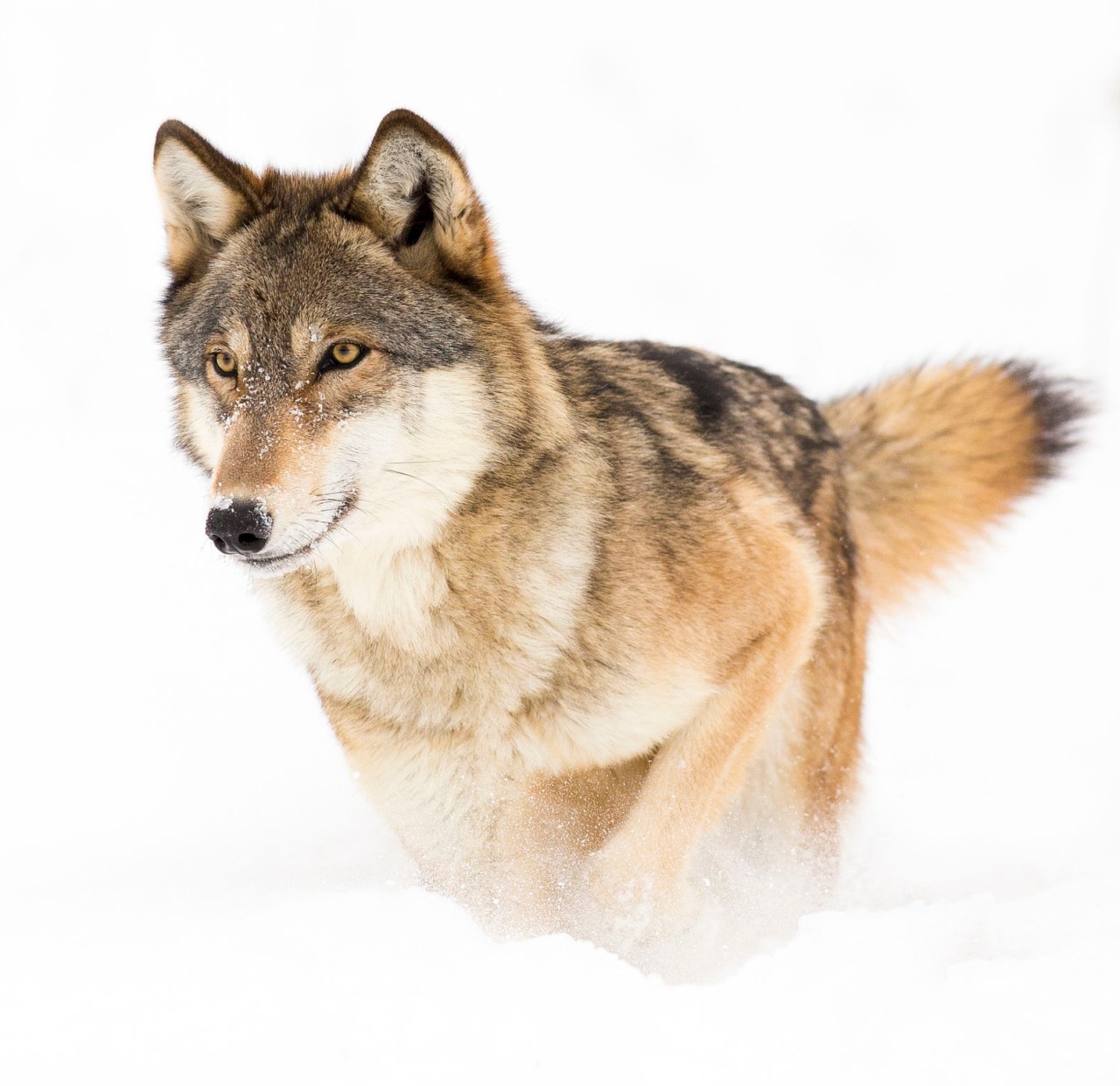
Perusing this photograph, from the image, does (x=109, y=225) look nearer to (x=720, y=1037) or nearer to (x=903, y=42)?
(x=903, y=42)

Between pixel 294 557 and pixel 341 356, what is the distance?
0.50m

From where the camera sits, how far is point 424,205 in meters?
3.18

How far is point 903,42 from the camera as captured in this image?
13.4 meters

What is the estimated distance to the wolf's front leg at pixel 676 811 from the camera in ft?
11.1

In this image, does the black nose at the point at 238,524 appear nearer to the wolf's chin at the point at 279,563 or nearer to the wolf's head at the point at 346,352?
the wolf's head at the point at 346,352

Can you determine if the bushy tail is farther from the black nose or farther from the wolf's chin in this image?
the black nose

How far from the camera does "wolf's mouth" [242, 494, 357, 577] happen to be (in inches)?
112

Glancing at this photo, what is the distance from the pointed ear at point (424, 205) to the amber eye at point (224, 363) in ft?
1.61

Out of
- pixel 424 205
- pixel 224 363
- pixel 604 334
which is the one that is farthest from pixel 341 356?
pixel 604 334

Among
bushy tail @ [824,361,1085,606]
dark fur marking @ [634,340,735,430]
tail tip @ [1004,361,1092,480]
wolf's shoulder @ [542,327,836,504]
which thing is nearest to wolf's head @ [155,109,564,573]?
wolf's shoulder @ [542,327,836,504]

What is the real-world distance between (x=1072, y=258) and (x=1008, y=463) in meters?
7.87

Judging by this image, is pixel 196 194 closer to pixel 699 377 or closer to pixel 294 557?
pixel 294 557

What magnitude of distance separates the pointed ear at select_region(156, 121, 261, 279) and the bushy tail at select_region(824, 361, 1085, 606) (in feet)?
7.50

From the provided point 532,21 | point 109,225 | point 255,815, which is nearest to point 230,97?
point 109,225
